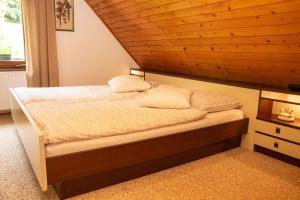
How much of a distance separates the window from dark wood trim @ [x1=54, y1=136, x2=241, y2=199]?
2.74m

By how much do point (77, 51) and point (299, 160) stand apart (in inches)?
140

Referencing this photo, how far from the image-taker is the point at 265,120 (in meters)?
2.70

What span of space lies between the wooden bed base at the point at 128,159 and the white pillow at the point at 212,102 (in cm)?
21

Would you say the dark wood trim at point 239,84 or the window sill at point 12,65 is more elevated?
the window sill at point 12,65

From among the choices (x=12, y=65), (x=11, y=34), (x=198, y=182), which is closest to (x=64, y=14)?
(x=11, y=34)

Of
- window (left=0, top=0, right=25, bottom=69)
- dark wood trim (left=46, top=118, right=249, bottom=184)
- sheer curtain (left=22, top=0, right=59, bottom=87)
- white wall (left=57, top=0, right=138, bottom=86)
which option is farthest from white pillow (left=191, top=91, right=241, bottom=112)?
window (left=0, top=0, right=25, bottom=69)

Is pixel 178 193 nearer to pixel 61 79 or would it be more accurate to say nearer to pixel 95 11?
pixel 61 79

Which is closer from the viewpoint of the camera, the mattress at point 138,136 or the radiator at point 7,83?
the mattress at point 138,136

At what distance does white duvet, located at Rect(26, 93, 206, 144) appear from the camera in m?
1.82

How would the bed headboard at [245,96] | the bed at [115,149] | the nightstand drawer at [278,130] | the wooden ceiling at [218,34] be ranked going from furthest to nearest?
1. the bed headboard at [245,96]
2. the nightstand drawer at [278,130]
3. the wooden ceiling at [218,34]
4. the bed at [115,149]

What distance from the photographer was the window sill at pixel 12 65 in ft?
12.3

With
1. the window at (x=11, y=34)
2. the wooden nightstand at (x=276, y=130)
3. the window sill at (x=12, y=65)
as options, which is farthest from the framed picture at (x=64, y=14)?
the wooden nightstand at (x=276, y=130)

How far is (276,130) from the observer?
259 centimetres

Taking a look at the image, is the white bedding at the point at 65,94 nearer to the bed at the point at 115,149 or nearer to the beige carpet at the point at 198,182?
the bed at the point at 115,149
